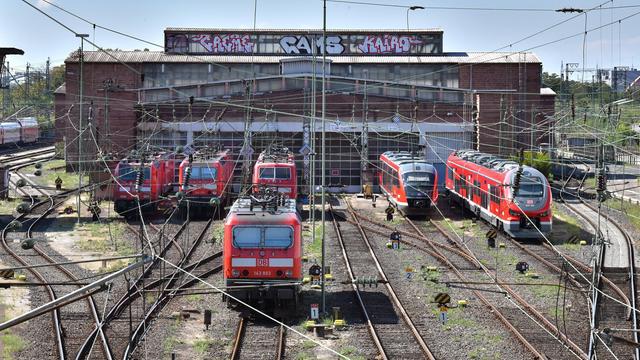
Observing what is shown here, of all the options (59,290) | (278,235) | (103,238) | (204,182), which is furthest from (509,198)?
(59,290)

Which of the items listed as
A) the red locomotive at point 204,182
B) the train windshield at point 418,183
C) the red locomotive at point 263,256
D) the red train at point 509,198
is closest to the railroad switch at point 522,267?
the red train at point 509,198

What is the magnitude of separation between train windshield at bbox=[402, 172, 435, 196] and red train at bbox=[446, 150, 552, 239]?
5.74 ft

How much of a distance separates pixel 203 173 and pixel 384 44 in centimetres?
2533

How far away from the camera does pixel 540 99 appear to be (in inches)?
2127

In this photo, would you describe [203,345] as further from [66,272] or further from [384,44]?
[384,44]

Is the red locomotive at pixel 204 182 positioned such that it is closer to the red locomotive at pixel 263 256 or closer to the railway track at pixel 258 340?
the red locomotive at pixel 263 256

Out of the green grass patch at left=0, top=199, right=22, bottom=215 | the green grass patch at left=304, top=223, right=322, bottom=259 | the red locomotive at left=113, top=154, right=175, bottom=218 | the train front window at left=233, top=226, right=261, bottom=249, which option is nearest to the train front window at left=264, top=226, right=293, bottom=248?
the train front window at left=233, top=226, right=261, bottom=249

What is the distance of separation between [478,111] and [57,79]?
221 ft

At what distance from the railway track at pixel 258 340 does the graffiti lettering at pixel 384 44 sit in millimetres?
40614

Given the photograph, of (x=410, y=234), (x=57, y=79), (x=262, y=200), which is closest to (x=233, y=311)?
(x=262, y=200)

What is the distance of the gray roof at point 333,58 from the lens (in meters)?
51.9

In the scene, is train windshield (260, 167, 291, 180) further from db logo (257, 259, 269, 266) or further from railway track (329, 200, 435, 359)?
db logo (257, 259, 269, 266)

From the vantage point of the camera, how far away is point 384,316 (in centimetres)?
1791

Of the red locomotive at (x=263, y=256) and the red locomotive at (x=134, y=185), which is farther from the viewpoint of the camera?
the red locomotive at (x=134, y=185)
